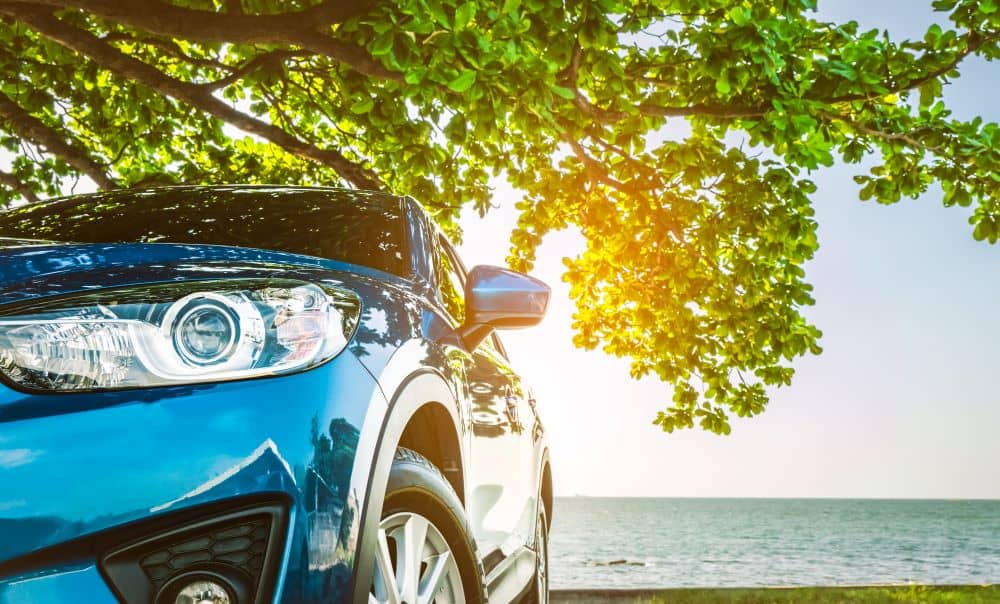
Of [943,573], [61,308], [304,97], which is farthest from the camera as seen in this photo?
[943,573]

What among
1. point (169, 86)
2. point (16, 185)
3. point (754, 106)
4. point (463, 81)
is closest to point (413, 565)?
point (463, 81)

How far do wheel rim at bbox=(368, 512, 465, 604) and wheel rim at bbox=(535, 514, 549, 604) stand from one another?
1892 mm

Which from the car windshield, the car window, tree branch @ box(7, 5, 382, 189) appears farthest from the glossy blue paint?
tree branch @ box(7, 5, 382, 189)

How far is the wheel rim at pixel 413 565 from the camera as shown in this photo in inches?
78.7

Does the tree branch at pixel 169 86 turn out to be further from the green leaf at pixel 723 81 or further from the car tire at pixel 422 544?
the car tire at pixel 422 544

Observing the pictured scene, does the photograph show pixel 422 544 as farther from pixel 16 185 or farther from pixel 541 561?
pixel 16 185

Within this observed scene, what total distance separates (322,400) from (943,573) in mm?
66014

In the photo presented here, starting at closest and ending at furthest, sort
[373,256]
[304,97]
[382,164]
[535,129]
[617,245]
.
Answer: [373,256], [535,129], [382,164], [304,97], [617,245]

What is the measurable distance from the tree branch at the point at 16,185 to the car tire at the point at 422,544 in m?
10.2

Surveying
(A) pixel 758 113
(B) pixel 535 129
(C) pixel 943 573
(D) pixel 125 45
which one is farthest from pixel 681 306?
(C) pixel 943 573

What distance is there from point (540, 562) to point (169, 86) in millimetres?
5559

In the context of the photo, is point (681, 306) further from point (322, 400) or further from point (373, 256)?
point (322, 400)

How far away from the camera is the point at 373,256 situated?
2938 millimetres

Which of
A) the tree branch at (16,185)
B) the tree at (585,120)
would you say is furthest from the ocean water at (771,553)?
the tree branch at (16,185)
